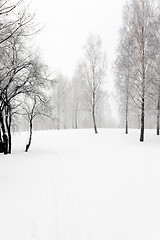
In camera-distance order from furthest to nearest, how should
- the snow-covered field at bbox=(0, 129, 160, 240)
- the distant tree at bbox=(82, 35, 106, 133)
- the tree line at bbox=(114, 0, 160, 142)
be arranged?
the distant tree at bbox=(82, 35, 106, 133)
the tree line at bbox=(114, 0, 160, 142)
the snow-covered field at bbox=(0, 129, 160, 240)

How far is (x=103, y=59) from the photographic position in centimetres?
2009

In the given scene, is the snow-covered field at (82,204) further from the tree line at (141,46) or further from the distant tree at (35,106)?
the tree line at (141,46)

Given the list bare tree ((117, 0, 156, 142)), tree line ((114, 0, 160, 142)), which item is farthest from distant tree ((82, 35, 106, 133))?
bare tree ((117, 0, 156, 142))

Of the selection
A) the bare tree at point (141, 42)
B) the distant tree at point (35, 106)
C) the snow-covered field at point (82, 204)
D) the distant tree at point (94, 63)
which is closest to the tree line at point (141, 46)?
the bare tree at point (141, 42)

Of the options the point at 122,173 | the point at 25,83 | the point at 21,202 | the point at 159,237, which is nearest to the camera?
the point at 159,237

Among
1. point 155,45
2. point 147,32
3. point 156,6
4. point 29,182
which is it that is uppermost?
point 156,6

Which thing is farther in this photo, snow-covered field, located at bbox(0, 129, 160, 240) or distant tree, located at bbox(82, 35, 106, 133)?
distant tree, located at bbox(82, 35, 106, 133)

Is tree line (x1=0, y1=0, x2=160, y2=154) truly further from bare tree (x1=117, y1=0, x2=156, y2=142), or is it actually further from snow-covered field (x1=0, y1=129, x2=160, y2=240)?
snow-covered field (x1=0, y1=129, x2=160, y2=240)

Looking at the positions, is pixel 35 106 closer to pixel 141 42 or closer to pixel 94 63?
pixel 141 42

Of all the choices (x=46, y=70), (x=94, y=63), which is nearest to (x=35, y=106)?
(x=46, y=70)

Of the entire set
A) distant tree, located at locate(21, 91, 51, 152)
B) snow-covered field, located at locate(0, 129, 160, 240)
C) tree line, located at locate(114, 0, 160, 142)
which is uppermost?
tree line, located at locate(114, 0, 160, 142)

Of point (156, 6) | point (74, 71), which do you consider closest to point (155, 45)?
point (156, 6)

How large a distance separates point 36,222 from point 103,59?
1953cm

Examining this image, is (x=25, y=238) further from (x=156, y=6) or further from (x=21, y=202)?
(x=156, y=6)
